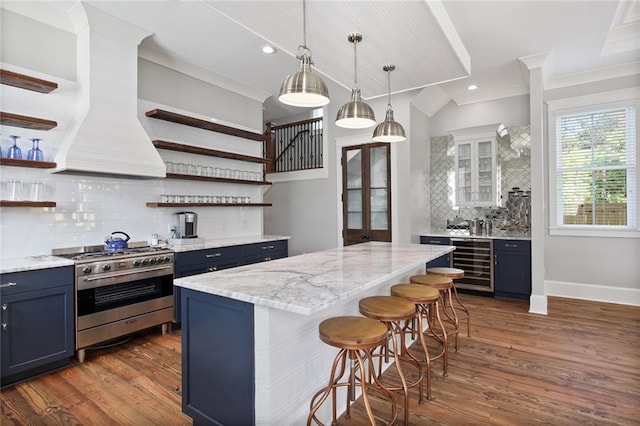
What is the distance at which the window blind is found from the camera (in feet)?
14.8

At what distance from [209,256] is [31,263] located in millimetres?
1596

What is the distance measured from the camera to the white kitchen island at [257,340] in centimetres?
168

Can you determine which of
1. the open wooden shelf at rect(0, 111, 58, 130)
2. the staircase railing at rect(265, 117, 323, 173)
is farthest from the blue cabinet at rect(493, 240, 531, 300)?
the open wooden shelf at rect(0, 111, 58, 130)

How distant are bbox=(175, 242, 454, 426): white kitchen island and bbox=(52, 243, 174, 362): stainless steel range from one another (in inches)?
58.9

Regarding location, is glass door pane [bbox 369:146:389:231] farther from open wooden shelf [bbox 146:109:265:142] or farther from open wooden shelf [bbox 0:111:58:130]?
open wooden shelf [bbox 0:111:58:130]

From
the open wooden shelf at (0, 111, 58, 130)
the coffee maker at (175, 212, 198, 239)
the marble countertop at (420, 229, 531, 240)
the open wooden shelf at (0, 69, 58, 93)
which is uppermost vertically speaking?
the open wooden shelf at (0, 69, 58, 93)

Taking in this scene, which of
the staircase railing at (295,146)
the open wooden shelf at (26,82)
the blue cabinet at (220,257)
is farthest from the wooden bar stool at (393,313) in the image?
the staircase railing at (295,146)

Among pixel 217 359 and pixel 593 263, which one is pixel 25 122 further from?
pixel 593 263

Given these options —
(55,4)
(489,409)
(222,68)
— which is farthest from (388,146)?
(55,4)

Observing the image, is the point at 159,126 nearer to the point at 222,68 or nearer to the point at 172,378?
the point at 222,68

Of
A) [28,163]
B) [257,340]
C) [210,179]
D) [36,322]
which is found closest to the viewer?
[257,340]

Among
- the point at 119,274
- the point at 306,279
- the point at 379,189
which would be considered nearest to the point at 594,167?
the point at 379,189

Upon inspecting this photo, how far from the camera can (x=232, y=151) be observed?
500 centimetres

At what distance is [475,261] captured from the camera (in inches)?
197
